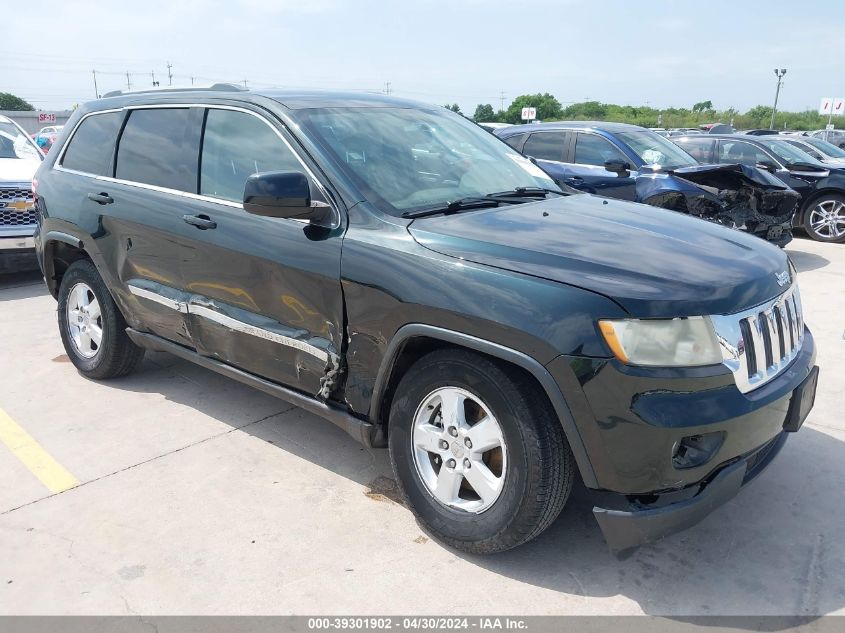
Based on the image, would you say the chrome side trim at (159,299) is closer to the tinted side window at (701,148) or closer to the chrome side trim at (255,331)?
the chrome side trim at (255,331)

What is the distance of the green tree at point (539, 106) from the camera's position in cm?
8081

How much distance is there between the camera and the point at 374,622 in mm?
2602

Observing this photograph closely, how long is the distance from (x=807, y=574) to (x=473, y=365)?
156 centimetres

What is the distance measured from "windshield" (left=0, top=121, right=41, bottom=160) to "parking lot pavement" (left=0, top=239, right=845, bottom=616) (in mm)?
5554

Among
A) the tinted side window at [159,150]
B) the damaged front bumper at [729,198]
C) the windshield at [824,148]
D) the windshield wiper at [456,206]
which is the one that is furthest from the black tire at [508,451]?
the windshield at [824,148]

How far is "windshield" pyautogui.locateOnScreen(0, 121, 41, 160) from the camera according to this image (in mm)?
8703

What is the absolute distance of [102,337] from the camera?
186 inches

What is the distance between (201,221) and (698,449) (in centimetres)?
259

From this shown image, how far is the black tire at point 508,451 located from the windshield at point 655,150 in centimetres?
657

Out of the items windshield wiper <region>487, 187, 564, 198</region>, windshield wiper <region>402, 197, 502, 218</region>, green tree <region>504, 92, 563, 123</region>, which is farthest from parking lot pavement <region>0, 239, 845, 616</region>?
green tree <region>504, 92, 563, 123</region>

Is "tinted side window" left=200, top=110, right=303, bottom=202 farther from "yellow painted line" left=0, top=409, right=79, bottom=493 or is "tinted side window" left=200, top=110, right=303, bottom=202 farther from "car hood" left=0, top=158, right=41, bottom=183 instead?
"car hood" left=0, top=158, right=41, bottom=183

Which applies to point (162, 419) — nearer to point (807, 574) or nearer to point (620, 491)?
point (620, 491)

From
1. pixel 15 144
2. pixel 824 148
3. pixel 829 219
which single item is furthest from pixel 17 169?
pixel 824 148

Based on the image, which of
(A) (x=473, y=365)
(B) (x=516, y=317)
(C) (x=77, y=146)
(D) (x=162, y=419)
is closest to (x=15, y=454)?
(D) (x=162, y=419)
